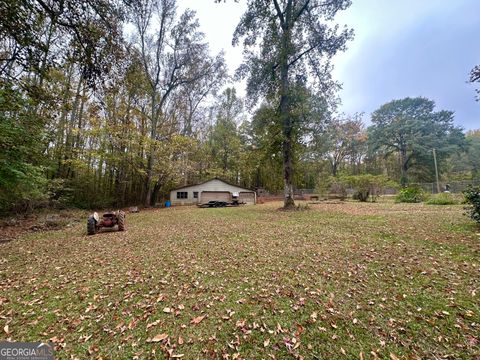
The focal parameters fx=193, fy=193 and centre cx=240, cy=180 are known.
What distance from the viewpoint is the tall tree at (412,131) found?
1187 inches

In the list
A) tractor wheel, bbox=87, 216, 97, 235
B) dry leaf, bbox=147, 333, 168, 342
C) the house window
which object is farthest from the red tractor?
the house window

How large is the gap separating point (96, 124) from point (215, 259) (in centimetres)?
1645

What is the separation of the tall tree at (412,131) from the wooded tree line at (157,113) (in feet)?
0.57

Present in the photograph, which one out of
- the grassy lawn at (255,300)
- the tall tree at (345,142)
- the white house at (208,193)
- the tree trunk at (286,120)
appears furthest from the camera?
the tall tree at (345,142)

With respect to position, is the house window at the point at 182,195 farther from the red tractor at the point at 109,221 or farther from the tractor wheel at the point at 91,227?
the tractor wheel at the point at 91,227

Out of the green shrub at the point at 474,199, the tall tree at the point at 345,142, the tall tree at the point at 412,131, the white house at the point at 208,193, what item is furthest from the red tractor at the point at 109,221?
the tall tree at the point at 412,131

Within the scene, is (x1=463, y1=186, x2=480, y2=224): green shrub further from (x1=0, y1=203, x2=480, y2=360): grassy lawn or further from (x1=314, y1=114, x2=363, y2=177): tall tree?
(x1=314, y1=114, x2=363, y2=177): tall tree

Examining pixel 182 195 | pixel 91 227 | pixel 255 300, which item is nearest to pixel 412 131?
pixel 182 195

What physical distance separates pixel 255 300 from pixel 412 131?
1607 inches

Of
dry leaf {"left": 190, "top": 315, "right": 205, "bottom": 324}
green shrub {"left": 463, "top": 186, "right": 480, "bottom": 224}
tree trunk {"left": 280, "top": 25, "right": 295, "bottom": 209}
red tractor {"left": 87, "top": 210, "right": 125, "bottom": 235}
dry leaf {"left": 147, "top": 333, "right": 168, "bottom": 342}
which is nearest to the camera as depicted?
dry leaf {"left": 147, "top": 333, "right": 168, "bottom": 342}

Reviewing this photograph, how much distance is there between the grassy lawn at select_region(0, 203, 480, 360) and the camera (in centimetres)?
212

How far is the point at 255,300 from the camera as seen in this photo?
9.53 feet

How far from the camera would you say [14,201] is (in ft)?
33.8

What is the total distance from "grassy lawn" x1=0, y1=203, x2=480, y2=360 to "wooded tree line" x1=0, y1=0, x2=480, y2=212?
453 cm
